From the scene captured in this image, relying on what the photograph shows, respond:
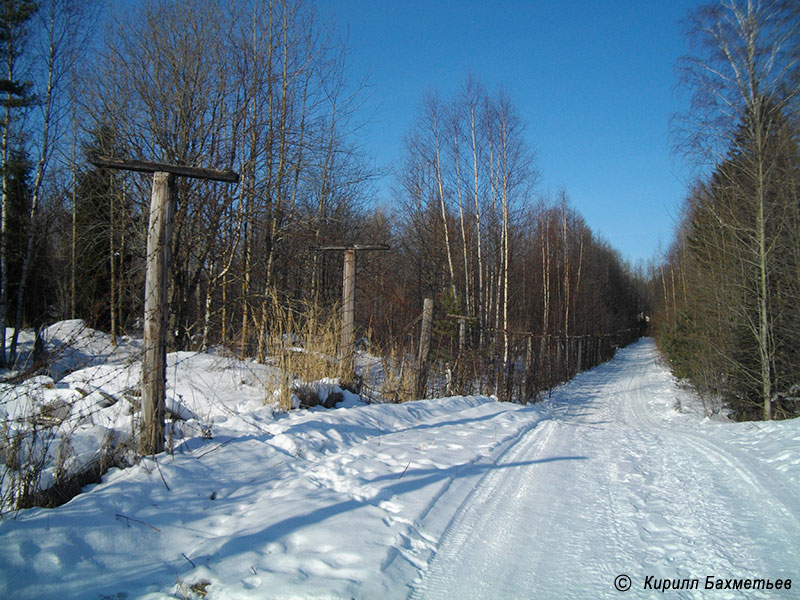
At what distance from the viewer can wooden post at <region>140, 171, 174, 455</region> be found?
154 inches

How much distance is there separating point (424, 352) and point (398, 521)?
224 inches

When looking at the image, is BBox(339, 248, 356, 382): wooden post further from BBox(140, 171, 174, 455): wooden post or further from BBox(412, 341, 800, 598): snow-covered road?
BBox(140, 171, 174, 455): wooden post

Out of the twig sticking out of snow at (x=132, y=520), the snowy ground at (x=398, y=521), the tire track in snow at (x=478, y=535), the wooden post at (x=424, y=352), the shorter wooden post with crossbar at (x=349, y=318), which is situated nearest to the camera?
the snowy ground at (x=398, y=521)

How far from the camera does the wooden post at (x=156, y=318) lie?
390 centimetres

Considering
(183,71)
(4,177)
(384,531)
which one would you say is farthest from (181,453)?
(4,177)

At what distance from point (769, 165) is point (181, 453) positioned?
1220 centimetres

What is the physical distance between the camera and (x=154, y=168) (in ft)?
13.2

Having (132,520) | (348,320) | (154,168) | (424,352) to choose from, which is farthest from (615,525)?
(424,352)

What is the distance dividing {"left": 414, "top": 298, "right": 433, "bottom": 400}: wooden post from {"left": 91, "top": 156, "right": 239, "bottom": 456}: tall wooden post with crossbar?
527 centimetres

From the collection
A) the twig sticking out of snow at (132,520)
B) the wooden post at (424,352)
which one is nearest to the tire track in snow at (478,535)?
the twig sticking out of snow at (132,520)

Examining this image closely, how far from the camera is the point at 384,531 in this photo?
3.07m

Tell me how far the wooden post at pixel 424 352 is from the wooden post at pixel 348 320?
1518 millimetres

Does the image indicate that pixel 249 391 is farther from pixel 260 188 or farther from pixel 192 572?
pixel 260 188

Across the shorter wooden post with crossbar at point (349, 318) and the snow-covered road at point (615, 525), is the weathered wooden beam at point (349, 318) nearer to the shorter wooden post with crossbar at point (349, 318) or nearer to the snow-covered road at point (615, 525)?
the shorter wooden post with crossbar at point (349, 318)
